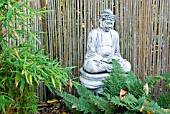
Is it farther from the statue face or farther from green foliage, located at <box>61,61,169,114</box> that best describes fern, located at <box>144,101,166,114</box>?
the statue face

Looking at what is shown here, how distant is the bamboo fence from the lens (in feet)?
12.0

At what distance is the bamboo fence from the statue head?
358 mm

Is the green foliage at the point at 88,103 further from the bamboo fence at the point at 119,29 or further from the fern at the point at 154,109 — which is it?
the bamboo fence at the point at 119,29

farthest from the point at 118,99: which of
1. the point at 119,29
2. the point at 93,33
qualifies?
the point at 119,29

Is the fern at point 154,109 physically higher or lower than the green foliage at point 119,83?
lower

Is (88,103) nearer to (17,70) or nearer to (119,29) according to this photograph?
(17,70)

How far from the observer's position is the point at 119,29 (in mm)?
3705

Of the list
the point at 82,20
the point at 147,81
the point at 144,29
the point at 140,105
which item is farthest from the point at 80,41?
the point at 140,105

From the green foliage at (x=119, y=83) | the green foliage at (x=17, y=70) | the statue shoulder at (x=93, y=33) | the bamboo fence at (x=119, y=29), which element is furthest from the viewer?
the bamboo fence at (x=119, y=29)

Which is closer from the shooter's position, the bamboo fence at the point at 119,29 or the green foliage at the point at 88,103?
the green foliage at the point at 88,103

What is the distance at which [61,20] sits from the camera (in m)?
3.70

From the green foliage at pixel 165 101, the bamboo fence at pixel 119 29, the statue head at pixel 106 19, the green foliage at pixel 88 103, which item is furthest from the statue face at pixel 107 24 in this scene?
the green foliage at pixel 165 101

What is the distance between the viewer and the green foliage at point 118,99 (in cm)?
275

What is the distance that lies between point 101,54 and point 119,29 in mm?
496
